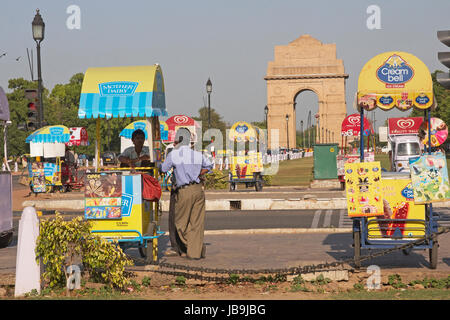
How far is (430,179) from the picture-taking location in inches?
398

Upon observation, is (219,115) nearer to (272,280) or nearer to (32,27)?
(32,27)

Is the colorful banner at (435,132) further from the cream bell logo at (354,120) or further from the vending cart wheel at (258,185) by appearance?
the vending cart wheel at (258,185)

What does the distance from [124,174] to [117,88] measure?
136 cm

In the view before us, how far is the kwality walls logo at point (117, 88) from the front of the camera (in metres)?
11.2

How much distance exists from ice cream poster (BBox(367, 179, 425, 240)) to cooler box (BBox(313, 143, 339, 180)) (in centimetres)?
2308

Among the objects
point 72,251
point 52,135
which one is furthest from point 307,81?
point 72,251

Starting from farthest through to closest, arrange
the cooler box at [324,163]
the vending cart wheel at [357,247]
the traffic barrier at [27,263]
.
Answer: the cooler box at [324,163] → the vending cart wheel at [357,247] → the traffic barrier at [27,263]

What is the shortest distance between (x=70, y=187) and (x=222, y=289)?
24.6 m

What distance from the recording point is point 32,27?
25938 mm

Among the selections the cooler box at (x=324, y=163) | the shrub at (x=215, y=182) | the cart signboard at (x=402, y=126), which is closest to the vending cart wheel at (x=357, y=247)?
the shrub at (x=215, y=182)

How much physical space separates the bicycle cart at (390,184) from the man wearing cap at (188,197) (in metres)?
A: 2.40

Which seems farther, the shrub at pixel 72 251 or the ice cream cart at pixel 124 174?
the ice cream cart at pixel 124 174
